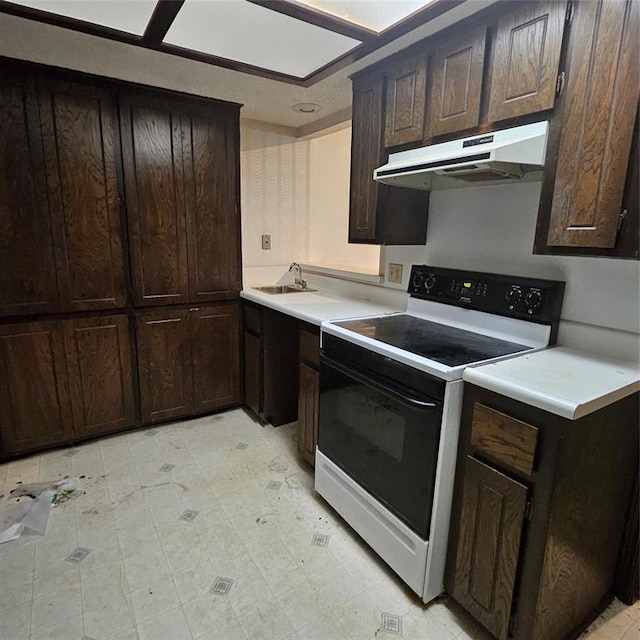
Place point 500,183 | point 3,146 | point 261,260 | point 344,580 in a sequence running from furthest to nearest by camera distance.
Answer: point 261,260 < point 3,146 < point 500,183 < point 344,580

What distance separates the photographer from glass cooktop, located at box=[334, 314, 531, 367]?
142 centimetres

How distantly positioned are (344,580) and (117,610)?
837mm

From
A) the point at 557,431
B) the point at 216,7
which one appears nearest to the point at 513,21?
the point at 216,7

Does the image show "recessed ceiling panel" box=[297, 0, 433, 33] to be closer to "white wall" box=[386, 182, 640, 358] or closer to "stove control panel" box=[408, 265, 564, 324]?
"white wall" box=[386, 182, 640, 358]

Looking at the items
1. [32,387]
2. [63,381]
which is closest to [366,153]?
[63,381]

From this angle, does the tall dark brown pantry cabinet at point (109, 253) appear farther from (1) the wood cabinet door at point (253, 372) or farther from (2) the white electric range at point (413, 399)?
(2) the white electric range at point (413, 399)

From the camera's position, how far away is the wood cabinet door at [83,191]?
2.09 meters

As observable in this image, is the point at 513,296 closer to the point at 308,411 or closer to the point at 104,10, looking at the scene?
the point at 308,411

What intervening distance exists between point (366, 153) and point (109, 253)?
1572 millimetres

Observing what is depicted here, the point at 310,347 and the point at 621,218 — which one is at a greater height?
the point at 621,218

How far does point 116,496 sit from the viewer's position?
2018 millimetres

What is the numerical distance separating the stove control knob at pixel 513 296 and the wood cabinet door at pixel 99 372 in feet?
7.02

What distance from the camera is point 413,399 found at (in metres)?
1.37

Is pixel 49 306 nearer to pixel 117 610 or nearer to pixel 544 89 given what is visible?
pixel 117 610
